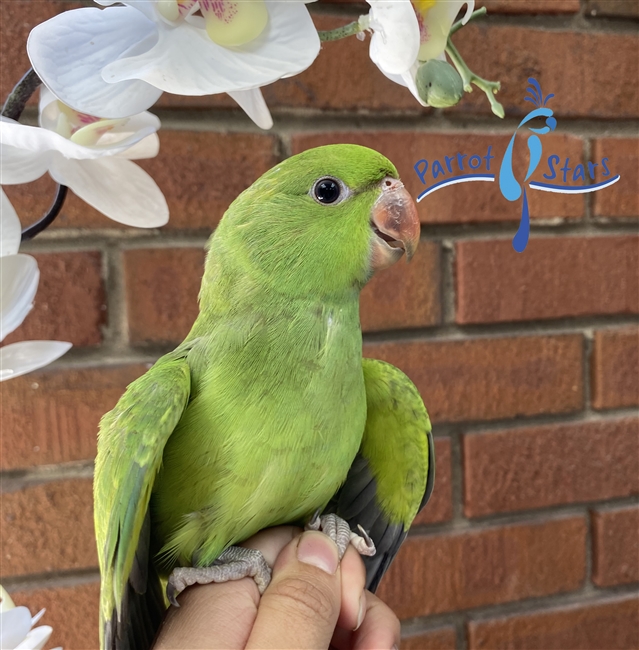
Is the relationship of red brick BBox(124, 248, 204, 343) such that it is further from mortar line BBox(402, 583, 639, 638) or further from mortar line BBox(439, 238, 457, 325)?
mortar line BBox(402, 583, 639, 638)

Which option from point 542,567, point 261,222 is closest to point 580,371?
point 542,567

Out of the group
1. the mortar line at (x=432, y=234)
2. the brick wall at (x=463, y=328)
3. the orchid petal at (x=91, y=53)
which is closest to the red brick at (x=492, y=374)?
the brick wall at (x=463, y=328)

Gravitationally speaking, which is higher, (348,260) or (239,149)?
(239,149)

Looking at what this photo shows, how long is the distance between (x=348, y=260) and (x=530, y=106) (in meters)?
0.42

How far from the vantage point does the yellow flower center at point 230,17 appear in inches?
10.2

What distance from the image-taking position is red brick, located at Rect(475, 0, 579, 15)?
0.65m

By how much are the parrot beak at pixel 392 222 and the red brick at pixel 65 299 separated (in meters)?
0.33

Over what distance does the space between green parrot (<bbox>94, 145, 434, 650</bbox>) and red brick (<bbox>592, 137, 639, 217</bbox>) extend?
409 mm

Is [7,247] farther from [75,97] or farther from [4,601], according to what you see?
[4,601]

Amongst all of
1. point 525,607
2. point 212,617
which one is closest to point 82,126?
point 212,617

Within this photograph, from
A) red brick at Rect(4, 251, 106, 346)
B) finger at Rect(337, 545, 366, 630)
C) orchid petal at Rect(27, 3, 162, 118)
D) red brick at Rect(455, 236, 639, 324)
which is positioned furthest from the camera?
red brick at Rect(455, 236, 639, 324)

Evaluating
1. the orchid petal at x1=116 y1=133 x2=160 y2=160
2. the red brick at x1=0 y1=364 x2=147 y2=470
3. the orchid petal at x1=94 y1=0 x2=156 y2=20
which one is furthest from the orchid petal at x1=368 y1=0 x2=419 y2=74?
the red brick at x1=0 y1=364 x2=147 y2=470

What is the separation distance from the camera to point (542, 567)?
0.75 meters

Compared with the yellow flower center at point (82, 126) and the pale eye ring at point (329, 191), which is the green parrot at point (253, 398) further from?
the yellow flower center at point (82, 126)
